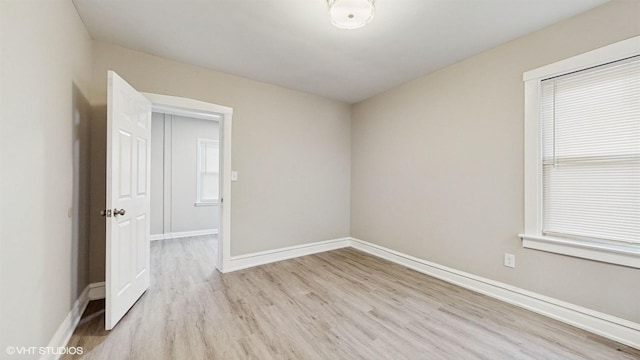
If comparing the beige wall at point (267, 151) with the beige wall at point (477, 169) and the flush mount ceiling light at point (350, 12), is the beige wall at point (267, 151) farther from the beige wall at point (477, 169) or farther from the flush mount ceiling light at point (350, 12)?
the flush mount ceiling light at point (350, 12)

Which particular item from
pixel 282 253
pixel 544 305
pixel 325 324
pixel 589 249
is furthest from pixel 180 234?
pixel 589 249

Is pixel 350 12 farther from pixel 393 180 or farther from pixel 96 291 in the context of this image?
pixel 96 291

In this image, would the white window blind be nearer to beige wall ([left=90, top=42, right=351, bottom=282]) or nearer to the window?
beige wall ([left=90, top=42, right=351, bottom=282])

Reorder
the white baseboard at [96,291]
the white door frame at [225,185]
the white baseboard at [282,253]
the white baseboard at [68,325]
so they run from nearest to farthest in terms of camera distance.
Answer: the white baseboard at [68,325]
the white baseboard at [96,291]
the white door frame at [225,185]
the white baseboard at [282,253]

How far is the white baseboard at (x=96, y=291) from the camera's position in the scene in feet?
7.97

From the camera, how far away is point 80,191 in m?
2.22

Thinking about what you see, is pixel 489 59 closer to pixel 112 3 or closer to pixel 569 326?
pixel 569 326

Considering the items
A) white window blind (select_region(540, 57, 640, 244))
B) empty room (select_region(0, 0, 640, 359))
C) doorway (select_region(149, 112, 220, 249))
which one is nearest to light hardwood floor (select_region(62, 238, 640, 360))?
empty room (select_region(0, 0, 640, 359))

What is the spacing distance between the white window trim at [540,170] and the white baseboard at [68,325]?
12.1 feet

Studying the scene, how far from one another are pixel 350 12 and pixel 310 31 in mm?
585

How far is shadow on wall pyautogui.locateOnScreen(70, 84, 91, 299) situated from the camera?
2064 millimetres

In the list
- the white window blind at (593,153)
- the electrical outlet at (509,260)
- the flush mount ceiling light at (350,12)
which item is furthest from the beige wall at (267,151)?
the white window blind at (593,153)

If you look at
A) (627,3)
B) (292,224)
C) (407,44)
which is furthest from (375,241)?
(627,3)

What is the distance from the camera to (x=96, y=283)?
2469 millimetres
